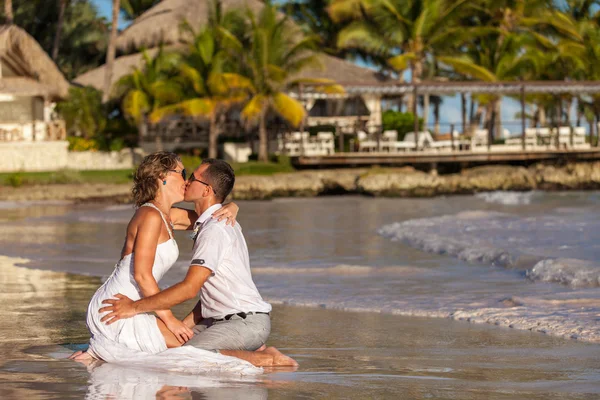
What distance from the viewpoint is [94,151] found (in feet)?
103

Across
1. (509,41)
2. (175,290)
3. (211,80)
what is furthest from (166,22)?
(175,290)

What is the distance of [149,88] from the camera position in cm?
3039

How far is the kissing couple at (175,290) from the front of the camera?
5.46 metres

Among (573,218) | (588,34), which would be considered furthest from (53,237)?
(588,34)

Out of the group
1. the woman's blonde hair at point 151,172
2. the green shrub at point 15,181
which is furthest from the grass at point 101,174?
the woman's blonde hair at point 151,172

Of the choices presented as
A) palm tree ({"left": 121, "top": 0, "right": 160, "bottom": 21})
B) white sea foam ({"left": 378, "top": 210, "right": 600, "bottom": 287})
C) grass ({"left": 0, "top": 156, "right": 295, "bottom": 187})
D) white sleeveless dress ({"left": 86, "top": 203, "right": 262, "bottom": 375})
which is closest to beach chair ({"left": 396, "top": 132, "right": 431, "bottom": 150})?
grass ({"left": 0, "top": 156, "right": 295, "bottom": 187})

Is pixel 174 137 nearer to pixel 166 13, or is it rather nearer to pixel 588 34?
pixel 166 13

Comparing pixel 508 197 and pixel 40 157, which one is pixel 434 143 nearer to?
pixel 508 197

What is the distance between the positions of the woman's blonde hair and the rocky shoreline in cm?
2091

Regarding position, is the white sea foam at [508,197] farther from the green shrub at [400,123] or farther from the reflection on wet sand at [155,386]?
the reflection on wet sand at [155,386]

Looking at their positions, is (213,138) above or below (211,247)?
above

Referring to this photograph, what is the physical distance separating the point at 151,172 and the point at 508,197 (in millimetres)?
23116

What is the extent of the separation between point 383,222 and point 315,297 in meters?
10.3

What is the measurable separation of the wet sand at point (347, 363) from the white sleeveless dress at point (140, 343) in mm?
87
